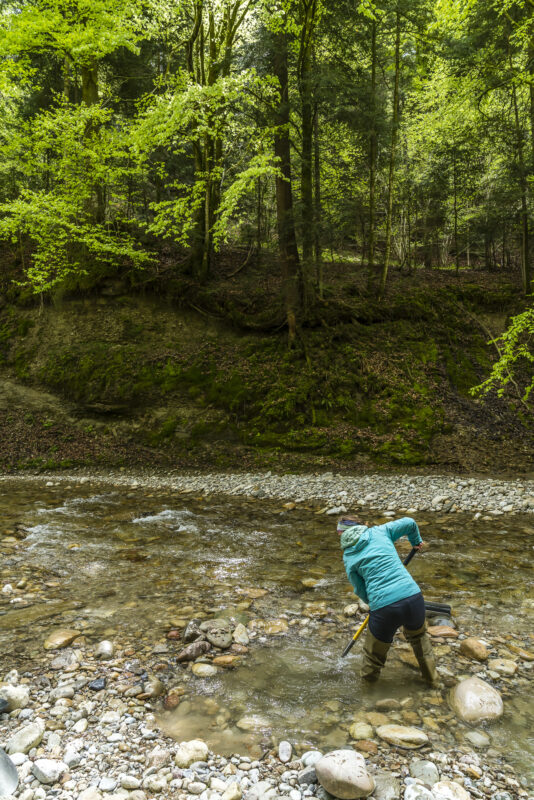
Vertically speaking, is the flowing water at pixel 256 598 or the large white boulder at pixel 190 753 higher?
the large white boulder at pixel 190 753

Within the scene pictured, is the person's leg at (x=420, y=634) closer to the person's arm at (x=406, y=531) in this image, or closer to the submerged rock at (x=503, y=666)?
the person's arm at (x=406, y=531)

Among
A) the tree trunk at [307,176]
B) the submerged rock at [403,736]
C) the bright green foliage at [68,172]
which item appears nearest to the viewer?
the submerged rock at [403,736]

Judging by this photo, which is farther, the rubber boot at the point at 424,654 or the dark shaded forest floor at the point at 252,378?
the dark shaded forest floor at the point at 252,378

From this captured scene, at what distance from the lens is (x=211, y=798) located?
2.37 meters

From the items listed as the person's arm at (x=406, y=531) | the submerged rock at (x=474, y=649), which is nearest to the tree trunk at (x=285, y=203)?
the person's arm at (x=406, y=531)

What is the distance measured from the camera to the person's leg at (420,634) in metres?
3.28

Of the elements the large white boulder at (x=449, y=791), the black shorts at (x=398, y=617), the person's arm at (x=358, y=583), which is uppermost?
the person's arm at (x=358, y=583)

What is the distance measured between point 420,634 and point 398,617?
1.01 ft

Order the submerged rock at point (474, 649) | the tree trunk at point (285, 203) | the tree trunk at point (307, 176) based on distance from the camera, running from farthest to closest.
Result: the tree trunk at point (307, 176) < the tree trunk at point (285, 203) < the submerged rock at point (474, 649)

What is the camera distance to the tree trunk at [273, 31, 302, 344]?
11.4 m

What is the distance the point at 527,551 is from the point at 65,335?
46.2 ft

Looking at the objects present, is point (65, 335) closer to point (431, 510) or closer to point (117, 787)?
point (431, 510)

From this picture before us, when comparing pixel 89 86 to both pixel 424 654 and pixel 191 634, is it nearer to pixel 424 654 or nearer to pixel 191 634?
pixel 191 634

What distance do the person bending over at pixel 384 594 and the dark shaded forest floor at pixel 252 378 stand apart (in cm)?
703
